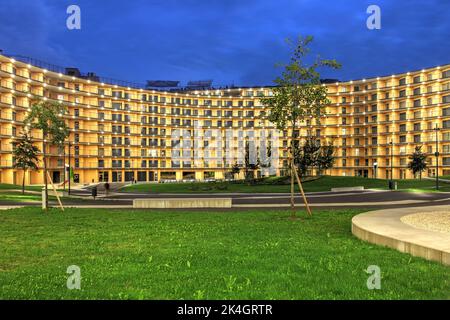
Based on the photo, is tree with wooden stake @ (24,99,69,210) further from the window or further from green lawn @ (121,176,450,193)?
the window

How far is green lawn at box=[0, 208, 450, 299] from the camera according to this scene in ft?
20.8

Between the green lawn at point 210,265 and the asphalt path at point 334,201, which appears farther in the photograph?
the asphalt path at point 334,201

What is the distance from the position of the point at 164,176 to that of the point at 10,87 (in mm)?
48972

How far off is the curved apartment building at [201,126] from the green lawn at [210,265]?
2805 inches

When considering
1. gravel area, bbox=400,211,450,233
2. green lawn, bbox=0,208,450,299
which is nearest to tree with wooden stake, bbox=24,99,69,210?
green lawn, bbox=0,208,450,299

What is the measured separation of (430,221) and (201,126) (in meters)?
105

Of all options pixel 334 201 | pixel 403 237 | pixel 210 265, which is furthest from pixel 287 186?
pixel 210 265

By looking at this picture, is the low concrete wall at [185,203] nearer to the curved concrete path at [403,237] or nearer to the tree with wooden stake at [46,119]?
the tree with wooden stake at [46,119]

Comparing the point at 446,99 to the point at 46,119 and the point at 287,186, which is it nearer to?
the point at 287,186

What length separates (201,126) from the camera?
11650 cm

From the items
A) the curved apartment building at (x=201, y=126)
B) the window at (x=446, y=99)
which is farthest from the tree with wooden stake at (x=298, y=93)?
the window at (x=446, y=99)

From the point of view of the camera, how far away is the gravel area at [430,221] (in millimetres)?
12000

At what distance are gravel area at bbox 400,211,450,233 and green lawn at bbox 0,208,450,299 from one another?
7.98 ft
